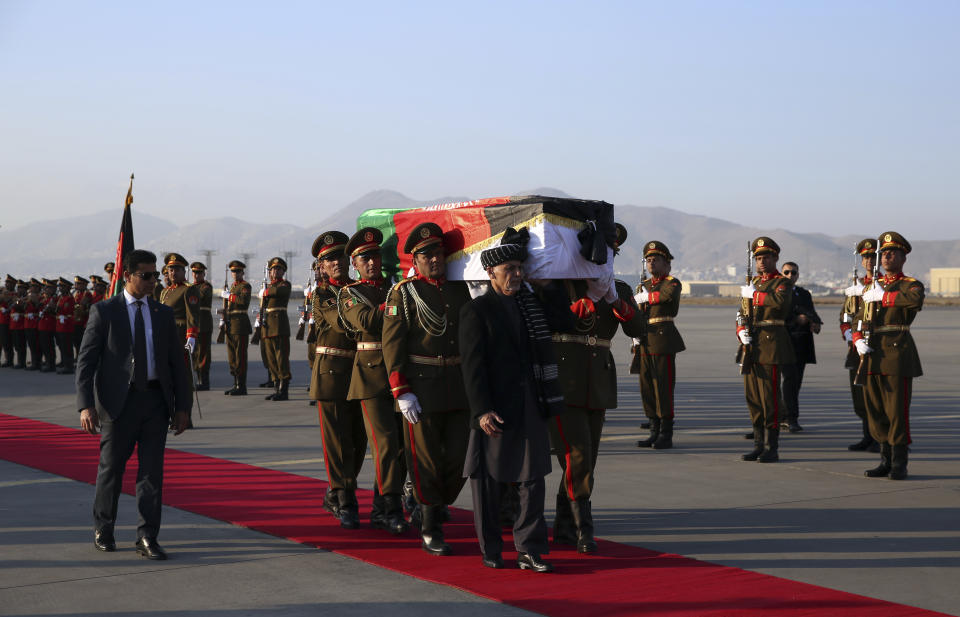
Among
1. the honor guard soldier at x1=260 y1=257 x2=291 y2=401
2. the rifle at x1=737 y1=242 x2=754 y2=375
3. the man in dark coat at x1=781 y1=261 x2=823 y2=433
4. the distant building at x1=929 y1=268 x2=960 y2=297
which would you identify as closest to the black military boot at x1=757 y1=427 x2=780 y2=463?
the rifle at x1=737 y1=242 x2=754 y2=375

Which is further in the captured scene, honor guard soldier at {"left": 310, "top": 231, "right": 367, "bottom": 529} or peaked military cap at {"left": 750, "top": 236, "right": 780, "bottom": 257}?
peaked military cap at {"left": 750, "top": 236, "right": 780, "bottom": 257}

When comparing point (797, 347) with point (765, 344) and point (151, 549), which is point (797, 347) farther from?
point (151, 549)

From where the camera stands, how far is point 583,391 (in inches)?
242

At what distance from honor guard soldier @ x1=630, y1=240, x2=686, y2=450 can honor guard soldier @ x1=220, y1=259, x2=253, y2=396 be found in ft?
22.2

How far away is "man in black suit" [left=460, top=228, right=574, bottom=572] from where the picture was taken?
5.44 m

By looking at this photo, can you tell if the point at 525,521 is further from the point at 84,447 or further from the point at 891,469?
the point at 84,447

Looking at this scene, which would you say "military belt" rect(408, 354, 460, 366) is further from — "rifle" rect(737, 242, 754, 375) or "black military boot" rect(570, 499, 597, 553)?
"rifle" rect(737, 242, 754, 375)

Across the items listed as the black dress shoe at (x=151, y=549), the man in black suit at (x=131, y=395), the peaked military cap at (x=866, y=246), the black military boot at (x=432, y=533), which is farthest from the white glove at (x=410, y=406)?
the peaked military cap at (x=866, y=246)

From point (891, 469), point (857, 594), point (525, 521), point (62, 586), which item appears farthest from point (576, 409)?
point (891, 469)

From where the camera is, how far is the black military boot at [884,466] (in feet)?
27.1

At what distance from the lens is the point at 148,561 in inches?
224

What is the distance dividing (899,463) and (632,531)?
2946 mm

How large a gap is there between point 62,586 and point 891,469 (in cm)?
616

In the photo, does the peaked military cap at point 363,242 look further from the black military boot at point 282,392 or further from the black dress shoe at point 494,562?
the black military boot at point 282,392
